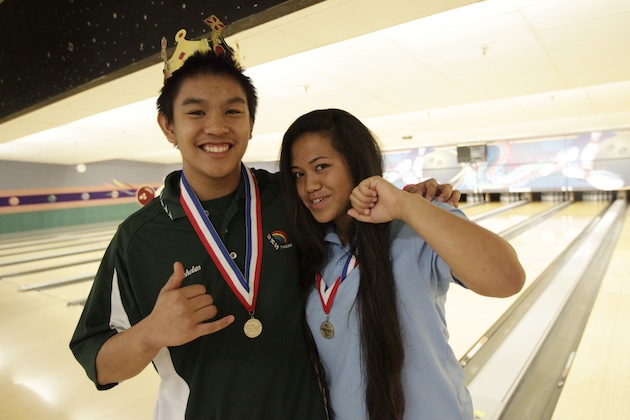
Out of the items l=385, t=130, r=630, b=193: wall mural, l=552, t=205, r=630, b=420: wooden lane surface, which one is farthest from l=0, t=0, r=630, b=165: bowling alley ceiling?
l=385, t=130, r=630, b=193: wall mural

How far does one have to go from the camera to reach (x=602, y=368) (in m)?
2.56

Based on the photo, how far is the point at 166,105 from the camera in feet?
3.88

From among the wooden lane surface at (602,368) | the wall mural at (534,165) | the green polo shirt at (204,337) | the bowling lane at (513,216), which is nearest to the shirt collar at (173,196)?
the green polo shirt at (204,337)

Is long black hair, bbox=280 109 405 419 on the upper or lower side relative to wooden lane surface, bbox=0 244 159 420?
upper

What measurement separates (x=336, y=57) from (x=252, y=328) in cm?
298

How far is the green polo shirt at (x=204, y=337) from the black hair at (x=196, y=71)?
0.28 m

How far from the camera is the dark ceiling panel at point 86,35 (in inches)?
58.8

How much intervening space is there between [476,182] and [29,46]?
1309 centimetres

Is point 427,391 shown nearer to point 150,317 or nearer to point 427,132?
point 150,317

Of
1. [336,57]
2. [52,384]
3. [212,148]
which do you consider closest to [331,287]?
[212,148]

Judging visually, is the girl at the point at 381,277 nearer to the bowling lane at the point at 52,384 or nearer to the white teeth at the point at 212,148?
the white teeth at the point at 212,148

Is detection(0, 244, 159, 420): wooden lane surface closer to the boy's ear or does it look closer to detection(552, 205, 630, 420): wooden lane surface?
the boy's ear

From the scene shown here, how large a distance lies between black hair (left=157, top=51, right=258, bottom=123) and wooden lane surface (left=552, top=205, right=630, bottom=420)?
217 centimetres

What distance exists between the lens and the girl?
96cm
